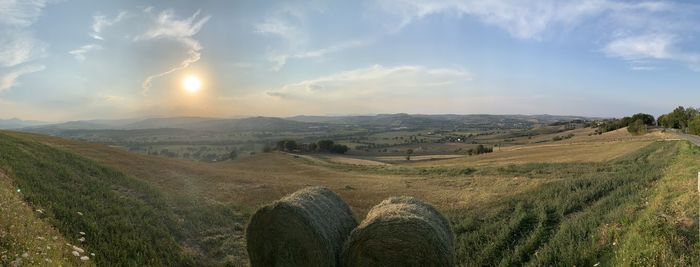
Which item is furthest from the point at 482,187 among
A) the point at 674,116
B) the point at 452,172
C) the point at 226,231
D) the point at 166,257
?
the point at 674,116

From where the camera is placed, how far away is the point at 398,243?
9.08m

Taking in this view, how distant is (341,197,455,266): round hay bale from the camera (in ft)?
29.7

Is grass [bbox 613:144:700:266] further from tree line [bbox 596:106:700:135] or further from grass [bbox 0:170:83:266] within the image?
tree line [bbox 596:106:700:135]

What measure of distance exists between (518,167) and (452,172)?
518 centimetres

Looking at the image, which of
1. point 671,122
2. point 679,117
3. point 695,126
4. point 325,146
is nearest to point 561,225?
point 695,126

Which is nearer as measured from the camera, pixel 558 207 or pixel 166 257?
pixel 166 257

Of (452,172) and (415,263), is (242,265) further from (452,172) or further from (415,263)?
(452,172)

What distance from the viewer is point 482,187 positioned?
2422 centimetres

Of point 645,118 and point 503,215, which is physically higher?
point 645,118

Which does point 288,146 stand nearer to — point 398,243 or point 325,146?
point 325,146

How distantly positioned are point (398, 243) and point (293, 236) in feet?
8.49

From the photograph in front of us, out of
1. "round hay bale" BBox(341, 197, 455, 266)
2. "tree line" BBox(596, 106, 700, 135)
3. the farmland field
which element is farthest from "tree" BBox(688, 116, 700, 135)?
"round hay bale" BBox(341, 197, 455, 266)

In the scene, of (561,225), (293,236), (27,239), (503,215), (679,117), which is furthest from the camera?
(679,117)

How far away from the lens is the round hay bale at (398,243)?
9055mm
